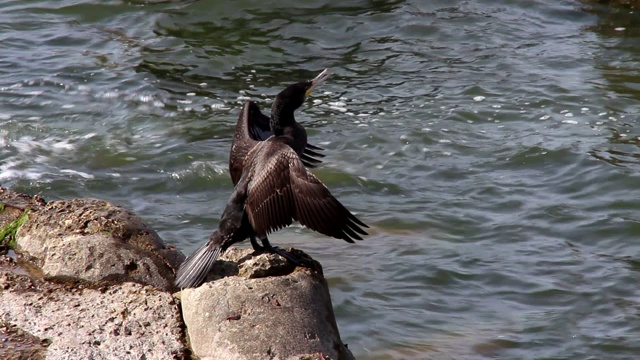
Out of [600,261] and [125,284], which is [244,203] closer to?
[125,284]

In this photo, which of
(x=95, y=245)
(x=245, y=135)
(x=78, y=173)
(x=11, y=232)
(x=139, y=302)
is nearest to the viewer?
(x=139, y=302)

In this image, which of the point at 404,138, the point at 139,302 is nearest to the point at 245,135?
the point at 139,302

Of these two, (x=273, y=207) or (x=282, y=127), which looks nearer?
(x=273, y=207)

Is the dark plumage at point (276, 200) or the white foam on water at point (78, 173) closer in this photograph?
the dark plumage at point (276, 200)

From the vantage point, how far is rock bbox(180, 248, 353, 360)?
4230 millimetres

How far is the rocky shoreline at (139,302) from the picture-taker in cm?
427

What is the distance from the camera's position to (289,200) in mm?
5035

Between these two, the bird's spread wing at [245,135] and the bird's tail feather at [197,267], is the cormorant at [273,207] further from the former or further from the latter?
the bird's spread wing at [245,135]

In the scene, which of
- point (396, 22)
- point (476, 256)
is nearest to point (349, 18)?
point (396, 22)

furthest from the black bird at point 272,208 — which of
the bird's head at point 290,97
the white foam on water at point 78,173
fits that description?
the white foam on water at point 78,173

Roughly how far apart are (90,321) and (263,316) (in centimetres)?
77

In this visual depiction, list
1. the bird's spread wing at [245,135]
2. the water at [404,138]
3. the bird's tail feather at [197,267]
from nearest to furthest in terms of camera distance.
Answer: the bird's tail feather at [197,267], the bird's spread wing at [245,135], the water at [404,138]

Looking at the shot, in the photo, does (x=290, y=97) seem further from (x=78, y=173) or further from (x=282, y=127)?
(x=78, y=173)

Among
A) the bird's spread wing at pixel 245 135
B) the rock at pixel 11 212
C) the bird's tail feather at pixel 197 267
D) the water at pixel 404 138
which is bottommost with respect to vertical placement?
the water at pixel 404 138
